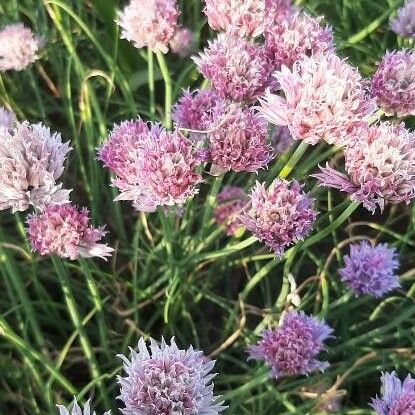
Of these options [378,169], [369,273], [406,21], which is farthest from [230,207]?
[406,21]

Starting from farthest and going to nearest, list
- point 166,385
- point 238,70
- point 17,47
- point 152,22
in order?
point 17,47, point 152,22, point 238,70, point 166,385

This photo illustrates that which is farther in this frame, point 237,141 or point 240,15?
point 240,15

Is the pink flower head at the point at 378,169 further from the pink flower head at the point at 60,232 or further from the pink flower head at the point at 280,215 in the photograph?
the pink flower head at the point at 60,232

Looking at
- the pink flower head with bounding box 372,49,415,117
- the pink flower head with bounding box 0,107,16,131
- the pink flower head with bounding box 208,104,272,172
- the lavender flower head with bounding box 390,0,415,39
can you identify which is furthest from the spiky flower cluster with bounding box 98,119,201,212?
the lavender flower head with bounding box 390,0,415,39

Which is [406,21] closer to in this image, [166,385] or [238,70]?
[238,70]

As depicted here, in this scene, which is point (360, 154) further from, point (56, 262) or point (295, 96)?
point (56, 262)

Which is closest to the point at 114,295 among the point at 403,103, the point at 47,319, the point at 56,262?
the point at 47,319

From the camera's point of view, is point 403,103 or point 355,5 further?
point 355,5
